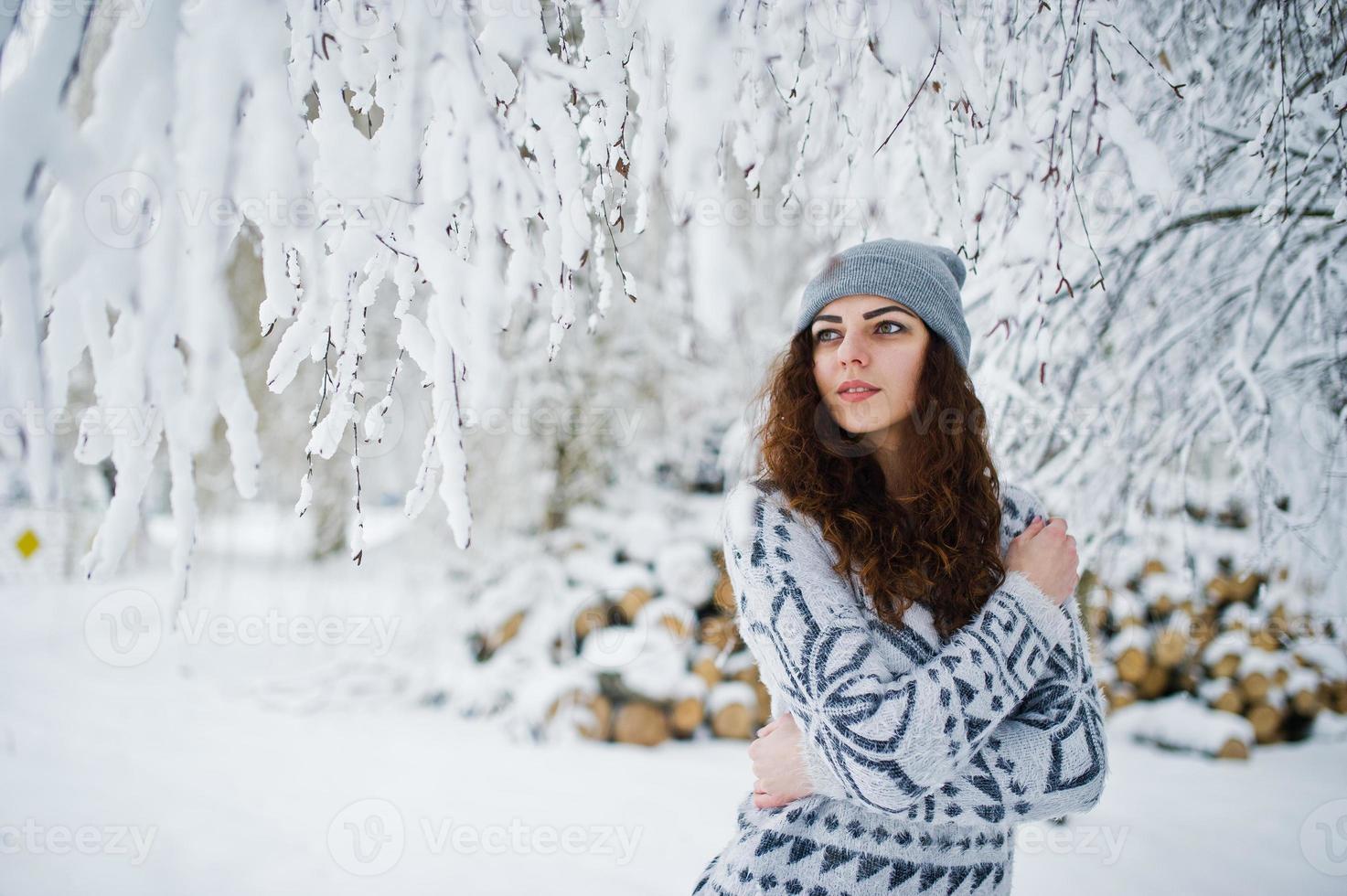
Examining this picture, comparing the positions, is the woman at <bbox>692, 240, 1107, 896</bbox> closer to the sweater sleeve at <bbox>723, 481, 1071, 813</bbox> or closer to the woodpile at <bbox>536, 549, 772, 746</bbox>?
the sweater sleeve at <bbox>723, 481, 1071, 813</bbox>

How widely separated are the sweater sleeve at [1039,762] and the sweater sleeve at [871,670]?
3 centimetres

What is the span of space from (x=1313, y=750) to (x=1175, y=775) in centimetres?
90

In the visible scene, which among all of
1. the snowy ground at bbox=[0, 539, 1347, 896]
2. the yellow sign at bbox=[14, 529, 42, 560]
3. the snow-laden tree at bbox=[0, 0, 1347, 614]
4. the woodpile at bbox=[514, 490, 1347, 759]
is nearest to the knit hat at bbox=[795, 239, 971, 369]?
the snow-laden tree at bbox=[0, 0, 1347, 614]

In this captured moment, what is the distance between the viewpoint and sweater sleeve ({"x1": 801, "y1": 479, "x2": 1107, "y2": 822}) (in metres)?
1.01

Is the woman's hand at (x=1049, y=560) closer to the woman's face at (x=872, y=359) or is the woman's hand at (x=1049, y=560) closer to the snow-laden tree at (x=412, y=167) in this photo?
the woman's face at (x=872, y=359)

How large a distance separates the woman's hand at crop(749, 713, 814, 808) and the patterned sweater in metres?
0.02

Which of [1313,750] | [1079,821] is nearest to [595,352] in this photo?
[1079,821]

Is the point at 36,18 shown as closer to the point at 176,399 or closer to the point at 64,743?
the point at 176,399

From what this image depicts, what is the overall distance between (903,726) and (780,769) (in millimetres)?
248

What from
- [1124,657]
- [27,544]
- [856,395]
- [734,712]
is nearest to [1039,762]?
[856,395]

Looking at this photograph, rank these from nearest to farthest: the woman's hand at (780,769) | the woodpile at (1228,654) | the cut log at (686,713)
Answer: the woman's hand at (780,769) → the woodpile at (1228,654) → the cut log at (686,713)

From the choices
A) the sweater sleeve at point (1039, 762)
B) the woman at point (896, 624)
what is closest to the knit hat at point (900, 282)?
the woman at point (896, 624)

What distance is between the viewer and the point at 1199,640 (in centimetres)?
401

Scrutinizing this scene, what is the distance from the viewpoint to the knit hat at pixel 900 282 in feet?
3.94
